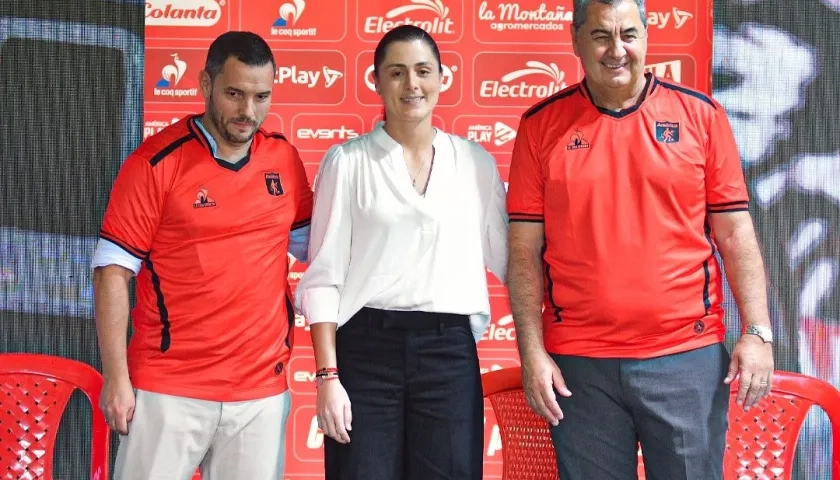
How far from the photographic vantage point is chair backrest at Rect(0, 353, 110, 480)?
268 centimetres

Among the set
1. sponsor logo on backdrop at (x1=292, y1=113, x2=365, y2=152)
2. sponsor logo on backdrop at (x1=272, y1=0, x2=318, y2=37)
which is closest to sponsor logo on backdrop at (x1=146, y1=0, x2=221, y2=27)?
sponsor logo on backdrop at (x1=272, y1=0, x2=318, y2=37)

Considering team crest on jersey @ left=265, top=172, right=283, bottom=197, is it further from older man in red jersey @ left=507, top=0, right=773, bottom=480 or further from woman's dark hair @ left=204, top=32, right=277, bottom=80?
older man in red jersey @ left=507, top=0, right=773, bottom=480

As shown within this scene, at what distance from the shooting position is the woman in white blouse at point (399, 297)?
7.22 ft

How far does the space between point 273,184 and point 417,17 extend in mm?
1299

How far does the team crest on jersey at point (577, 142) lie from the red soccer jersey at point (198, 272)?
78 centimetres

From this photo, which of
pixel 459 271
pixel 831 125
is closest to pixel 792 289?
pixel 831 125

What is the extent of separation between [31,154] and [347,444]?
200cm

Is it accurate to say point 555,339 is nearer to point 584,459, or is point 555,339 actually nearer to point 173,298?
point 584,459

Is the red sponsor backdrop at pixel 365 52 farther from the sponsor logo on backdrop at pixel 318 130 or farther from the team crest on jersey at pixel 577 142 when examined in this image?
the team crest on jersey at pixel 577 142

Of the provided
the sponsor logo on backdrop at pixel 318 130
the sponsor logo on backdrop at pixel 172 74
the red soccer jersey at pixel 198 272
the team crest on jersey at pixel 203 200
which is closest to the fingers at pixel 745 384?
the red soccer jersey at pixel 198 272

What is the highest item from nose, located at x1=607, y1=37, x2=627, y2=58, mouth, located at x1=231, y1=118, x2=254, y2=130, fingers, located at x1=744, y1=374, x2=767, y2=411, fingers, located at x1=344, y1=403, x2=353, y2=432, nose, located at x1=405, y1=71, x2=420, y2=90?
nose, located at x1=607, y1=37, x2=627, y2=58

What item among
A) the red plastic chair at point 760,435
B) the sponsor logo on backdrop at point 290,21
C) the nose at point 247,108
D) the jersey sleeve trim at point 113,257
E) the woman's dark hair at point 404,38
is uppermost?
the sponsor logo on backdrop at point 290,21

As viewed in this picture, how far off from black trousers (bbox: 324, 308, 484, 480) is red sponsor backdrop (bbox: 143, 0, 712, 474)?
131 cm

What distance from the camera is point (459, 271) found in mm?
2264
